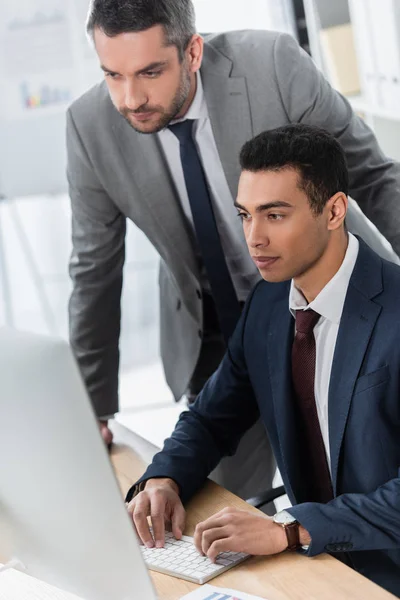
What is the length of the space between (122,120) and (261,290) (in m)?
0.53

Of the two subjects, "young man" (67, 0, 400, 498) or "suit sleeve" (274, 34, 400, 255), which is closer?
"young man" (67, 0, 400, 498)

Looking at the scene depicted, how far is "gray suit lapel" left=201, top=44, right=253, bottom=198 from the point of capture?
204 centimetres

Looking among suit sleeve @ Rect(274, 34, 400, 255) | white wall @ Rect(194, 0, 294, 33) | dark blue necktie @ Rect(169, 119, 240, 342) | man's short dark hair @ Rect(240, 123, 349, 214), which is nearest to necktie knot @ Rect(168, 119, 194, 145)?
dark blue necktie @ Rect(169, 119, 240, 342)

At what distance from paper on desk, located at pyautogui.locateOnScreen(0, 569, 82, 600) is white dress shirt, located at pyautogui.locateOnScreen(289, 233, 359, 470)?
22.5 inches

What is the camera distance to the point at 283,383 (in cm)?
172

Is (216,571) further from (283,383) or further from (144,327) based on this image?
(144,327)

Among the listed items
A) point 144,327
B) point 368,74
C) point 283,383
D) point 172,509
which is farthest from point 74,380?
point 144,327

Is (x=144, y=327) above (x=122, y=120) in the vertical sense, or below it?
Result: below

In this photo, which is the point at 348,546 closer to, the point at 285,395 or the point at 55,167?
the point at 285,395

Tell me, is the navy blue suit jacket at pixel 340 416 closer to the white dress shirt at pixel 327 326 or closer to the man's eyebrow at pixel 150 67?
the white dress shirt at pixel 327 326

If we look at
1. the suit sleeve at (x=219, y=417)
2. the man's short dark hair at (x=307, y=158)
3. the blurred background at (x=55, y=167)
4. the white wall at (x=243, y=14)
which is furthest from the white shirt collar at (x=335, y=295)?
the white wall at (x=243, y=14)

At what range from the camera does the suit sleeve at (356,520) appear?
1.37m

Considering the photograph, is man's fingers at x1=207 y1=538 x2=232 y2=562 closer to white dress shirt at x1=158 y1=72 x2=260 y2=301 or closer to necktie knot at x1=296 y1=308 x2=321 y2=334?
necktie knot at x1=296 y1=308 x2=321 y2=334

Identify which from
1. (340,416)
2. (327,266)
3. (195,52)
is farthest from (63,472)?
(195,52)
